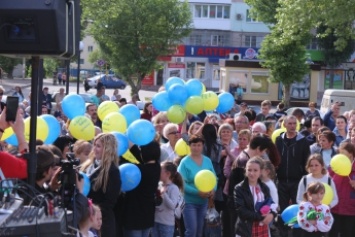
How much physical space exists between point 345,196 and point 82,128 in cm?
346

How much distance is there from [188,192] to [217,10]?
58.8m

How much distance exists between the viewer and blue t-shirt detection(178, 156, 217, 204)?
8827 millimetres

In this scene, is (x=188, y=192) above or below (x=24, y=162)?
below

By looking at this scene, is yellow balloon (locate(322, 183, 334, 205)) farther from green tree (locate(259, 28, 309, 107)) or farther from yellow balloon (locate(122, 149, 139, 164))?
green tree (locate(259, 28, 309, 107))

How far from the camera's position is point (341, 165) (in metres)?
9.10

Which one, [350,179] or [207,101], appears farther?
[207,101]

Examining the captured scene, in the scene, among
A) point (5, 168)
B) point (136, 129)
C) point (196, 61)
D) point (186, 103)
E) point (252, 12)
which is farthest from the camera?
point (196, 61)

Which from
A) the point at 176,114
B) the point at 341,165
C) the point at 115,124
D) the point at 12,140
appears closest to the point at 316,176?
the point at 341,165

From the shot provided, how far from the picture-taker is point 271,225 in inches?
323

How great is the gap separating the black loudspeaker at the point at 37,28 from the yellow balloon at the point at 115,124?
11.0 ft

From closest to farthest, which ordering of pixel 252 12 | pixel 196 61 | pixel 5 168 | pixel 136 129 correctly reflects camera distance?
pixel 5 168 < pixel 136 129 < pixel 252 12 < pixel 196 61

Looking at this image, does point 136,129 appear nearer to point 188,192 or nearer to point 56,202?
point 188,192

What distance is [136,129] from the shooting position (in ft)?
25.9

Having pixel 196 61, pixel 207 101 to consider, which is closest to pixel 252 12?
pixel 196 61
